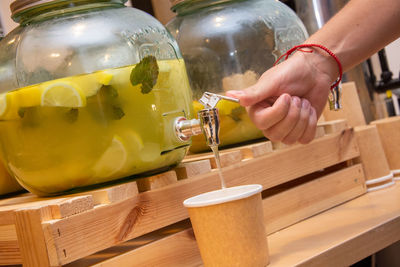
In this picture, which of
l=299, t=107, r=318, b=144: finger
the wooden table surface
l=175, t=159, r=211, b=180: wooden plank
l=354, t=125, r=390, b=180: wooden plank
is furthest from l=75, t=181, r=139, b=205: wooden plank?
l=354, t=125, r=390, b=180: wooden plank

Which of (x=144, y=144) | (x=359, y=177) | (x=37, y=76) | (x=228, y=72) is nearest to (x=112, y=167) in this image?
(x=144, y=144)

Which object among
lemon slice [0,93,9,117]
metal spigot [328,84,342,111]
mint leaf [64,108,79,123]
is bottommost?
metal spigot [328,84,342,111]

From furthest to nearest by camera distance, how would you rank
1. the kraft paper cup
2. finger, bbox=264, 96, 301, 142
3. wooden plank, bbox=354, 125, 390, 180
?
1. wooden plank, bbox=354, 125, 390, 180
2. finger, bbox=264, 96, 301, 142
3. the kraft paper cup

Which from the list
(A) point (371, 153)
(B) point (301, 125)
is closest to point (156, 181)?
(B) point (301, 125)

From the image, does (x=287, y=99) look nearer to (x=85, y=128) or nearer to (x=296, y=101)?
(x=296, y=101)

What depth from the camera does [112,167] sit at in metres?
0.79

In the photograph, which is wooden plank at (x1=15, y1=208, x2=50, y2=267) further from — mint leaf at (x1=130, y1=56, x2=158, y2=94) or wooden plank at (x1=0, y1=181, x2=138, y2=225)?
mint leaf at (x1=130, y1=56, x2=158, y2=94)

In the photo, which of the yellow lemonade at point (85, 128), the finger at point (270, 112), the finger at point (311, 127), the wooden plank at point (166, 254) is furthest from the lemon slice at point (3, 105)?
the finger at point (311, 127)

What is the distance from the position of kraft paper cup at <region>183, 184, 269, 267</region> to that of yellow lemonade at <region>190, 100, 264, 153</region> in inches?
14.1

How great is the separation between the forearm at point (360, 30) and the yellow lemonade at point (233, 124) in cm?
19

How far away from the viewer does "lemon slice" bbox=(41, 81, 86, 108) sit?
75 cm

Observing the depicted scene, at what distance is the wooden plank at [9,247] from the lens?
29.9 inches

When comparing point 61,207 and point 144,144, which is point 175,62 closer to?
point 144,144

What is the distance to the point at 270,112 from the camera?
33.8 inches
